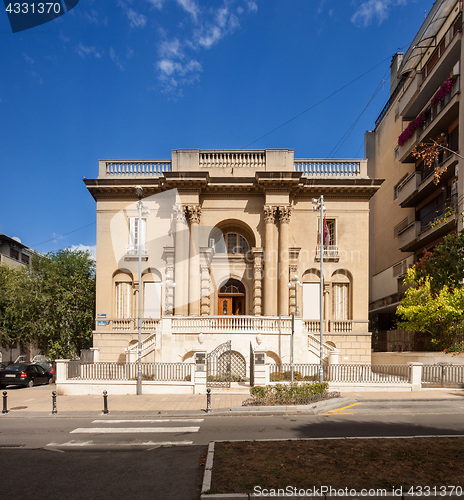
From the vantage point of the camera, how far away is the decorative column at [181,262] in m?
28.9

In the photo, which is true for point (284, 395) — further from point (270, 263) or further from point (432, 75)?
point (432, 75)

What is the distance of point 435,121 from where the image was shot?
3053 centimetres

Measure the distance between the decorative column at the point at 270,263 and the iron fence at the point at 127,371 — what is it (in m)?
Answer: 8.95

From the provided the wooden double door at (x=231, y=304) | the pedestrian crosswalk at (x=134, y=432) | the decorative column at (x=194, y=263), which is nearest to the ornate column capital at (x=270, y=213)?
the decorative column at (x=194, y=263)

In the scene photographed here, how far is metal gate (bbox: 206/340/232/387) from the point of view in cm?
2144

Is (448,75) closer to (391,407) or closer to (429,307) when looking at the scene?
(429,307)

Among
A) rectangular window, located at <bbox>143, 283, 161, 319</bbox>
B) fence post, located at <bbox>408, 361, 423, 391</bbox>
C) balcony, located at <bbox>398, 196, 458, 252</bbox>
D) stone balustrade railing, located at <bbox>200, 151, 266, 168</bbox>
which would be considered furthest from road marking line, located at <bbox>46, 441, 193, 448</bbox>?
balcony, located at <bbox>398, 196, 458, 252</bbox>

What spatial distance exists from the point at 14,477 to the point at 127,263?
22.5 meters

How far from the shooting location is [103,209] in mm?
30844

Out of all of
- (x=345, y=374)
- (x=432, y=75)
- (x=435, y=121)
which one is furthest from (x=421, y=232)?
(x=345, y=374)

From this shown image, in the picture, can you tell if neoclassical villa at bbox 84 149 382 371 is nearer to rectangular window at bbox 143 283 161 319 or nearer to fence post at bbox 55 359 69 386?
rectangular window at bbox 143 283 161 319

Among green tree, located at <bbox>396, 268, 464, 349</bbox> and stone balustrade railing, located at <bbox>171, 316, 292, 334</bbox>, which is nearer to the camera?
green tree, located at <bbox>396, 268, 464, 349</bbox>

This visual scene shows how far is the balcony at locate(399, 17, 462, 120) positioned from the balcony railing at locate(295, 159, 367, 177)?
8249 mm

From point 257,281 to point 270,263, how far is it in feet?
5.17
